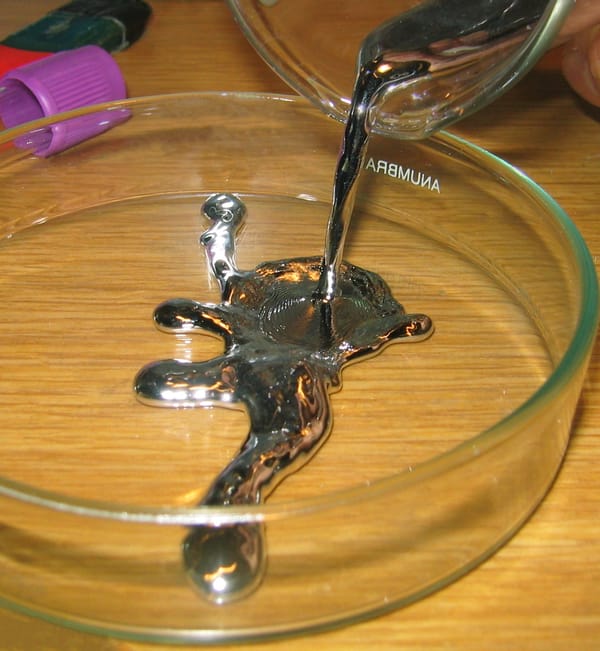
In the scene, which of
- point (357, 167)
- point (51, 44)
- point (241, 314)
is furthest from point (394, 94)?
point (51, 44)

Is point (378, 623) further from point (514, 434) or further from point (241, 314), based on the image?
point (241, 314)

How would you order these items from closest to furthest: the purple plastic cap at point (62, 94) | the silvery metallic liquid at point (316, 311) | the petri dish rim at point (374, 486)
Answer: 1. the petri dish rim at point (374, 486)
2. the silvery metallic liquid at point (316, 311)
3. the purple plastic cap at point (62, 94)

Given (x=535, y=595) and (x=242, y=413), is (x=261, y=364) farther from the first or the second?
(x=535, y=595)

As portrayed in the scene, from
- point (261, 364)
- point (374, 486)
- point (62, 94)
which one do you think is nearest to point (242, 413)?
point (261, 364)

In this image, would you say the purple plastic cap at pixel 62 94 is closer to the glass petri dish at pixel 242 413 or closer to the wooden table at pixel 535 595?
the glass petri dish at pixel 242 413

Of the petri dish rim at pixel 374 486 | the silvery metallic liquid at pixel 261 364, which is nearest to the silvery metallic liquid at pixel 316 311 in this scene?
the silvery metallic liquid at pixel 261 364

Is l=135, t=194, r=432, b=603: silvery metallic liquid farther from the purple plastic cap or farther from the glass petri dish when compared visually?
the purple plastic cap

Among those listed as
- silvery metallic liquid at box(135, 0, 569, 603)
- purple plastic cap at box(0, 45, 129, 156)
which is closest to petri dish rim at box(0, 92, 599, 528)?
silvery metallic liquid at box(135, 0, 569, 603)
